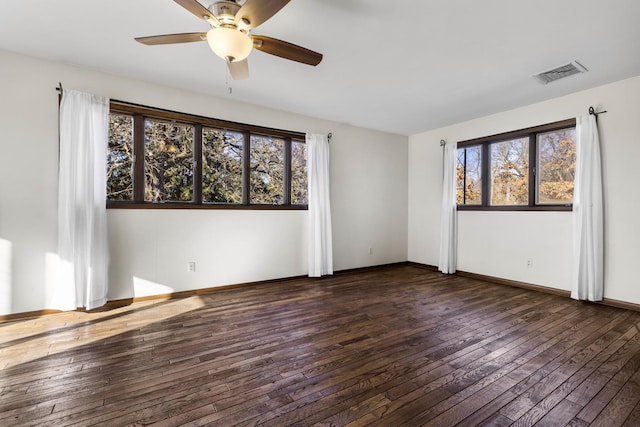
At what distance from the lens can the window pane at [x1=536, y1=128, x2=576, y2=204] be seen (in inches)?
154

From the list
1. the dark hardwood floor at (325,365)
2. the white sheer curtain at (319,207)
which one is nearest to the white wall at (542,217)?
the dark hardwood floor at (325,365)

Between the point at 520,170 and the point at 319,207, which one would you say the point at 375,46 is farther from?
the point at 520,170

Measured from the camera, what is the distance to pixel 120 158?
3.46 metres

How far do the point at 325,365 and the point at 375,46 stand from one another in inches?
109

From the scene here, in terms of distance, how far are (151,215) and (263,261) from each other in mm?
1623

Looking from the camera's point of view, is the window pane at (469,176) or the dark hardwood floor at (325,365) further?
the window pane at (469,176)

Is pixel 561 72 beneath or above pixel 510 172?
above

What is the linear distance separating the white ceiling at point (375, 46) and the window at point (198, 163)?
48 centimetres

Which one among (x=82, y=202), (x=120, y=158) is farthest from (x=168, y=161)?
(x=82, y=202)

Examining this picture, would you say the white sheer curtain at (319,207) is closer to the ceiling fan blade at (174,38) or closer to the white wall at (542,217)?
the white wall at (542,217)

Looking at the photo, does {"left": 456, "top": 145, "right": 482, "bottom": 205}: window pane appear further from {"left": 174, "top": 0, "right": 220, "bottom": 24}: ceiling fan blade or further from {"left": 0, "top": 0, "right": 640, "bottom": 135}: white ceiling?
{"left": 174, "top": 0, "right": 220, "bottom": 24}: ceiling fan blade

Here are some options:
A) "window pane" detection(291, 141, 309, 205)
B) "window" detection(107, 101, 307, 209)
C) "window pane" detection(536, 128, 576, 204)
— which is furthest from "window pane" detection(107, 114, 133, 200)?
"window pane" detection(536, 128, 576, 204)

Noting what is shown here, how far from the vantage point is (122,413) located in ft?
5.20

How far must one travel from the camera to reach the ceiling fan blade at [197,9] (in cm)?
173
